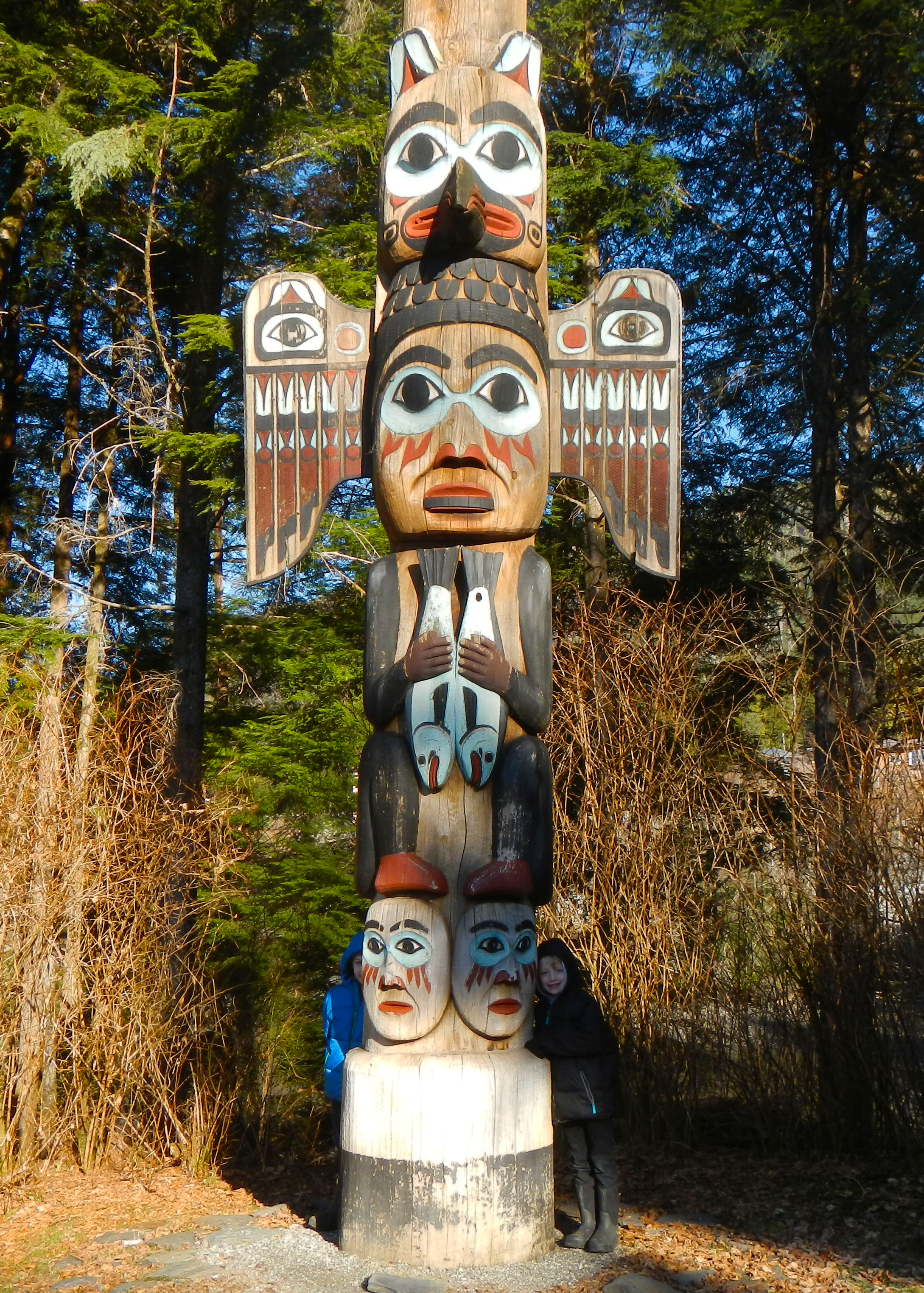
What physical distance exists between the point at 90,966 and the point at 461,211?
4.40 m

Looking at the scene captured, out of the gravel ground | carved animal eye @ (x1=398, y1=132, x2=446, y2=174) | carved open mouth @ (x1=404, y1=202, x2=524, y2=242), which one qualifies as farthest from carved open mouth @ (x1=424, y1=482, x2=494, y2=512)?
the gravel ground

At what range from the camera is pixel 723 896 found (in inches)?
269

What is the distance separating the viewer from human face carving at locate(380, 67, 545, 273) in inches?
190

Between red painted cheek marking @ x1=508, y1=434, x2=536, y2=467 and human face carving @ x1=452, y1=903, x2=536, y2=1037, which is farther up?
red painted cheek marking @ x1=508, y1=434, x2=536, y2=467

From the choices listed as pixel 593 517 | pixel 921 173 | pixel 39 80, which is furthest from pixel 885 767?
pixel 39 80

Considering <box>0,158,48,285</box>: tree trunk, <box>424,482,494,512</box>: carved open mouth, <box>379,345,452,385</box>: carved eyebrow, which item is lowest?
<box>424,482,494,512</box>: carved open mouth

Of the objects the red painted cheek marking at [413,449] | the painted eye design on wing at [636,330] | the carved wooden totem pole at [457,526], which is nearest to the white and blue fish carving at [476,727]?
the carved wooden totem pole at [457,526]

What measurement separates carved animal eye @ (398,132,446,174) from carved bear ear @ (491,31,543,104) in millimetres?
469

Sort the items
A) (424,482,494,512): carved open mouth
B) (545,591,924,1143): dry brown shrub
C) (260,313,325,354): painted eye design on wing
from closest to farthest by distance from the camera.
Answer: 1. (424,482,494,512): carved open mouth
2. (260,313,325,354): painted eye design on wing
3. (545,591,924,1143): dry brown shrub

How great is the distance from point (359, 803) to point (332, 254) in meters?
7.08

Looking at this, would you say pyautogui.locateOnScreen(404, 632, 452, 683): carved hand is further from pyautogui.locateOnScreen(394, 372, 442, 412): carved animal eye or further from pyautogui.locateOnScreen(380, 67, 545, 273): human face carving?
pyautogui.locateOnScreen(380, 67, 545, 273): human face carving

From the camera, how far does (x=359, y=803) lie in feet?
15.4

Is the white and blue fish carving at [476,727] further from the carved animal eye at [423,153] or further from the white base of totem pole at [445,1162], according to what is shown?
the carved animal eye at [423,153]

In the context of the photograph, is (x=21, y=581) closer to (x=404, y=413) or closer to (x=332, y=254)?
(x=332, y=254)
